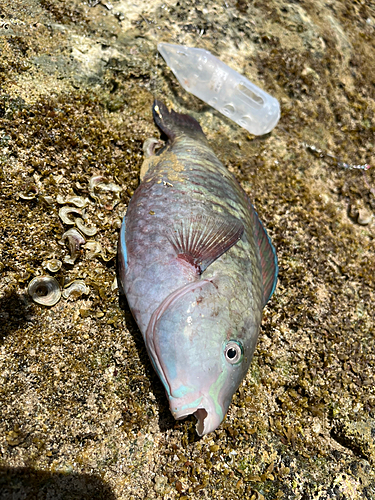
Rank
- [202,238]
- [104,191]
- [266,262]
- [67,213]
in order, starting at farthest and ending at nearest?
1. [104,191]
2. [266,262]
3. [67,213]
4. [202,238]

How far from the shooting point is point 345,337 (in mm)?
3598

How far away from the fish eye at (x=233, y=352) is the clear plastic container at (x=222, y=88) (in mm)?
2877

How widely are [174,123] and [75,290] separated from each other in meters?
2.12

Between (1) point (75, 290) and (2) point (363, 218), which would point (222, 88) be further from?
(1) point (75, 290)

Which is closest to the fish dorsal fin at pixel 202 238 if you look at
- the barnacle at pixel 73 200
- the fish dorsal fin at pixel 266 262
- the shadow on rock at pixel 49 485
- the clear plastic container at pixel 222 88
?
the fish dorsal fin at pixel 266 262

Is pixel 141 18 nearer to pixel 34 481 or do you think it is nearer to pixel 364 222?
pixel 364 222

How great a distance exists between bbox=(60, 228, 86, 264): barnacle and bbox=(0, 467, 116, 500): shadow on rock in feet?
4.79

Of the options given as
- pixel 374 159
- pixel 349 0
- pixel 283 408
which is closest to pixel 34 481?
pixel 283 408

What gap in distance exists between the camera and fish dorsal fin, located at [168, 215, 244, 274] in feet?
8.52

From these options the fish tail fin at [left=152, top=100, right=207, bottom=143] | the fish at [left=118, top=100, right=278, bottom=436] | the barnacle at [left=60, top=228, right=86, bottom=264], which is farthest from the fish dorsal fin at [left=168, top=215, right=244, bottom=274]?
the fish tail fin at [left=152, top=100, right=207, bottom=143]

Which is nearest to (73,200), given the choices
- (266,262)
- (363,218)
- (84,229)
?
(84,229)

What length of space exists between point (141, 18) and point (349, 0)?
3.99 m

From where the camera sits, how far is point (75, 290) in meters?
2.82

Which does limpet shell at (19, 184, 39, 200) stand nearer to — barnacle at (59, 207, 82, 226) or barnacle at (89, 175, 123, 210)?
barnacle at (59, 207, 82, 226)
